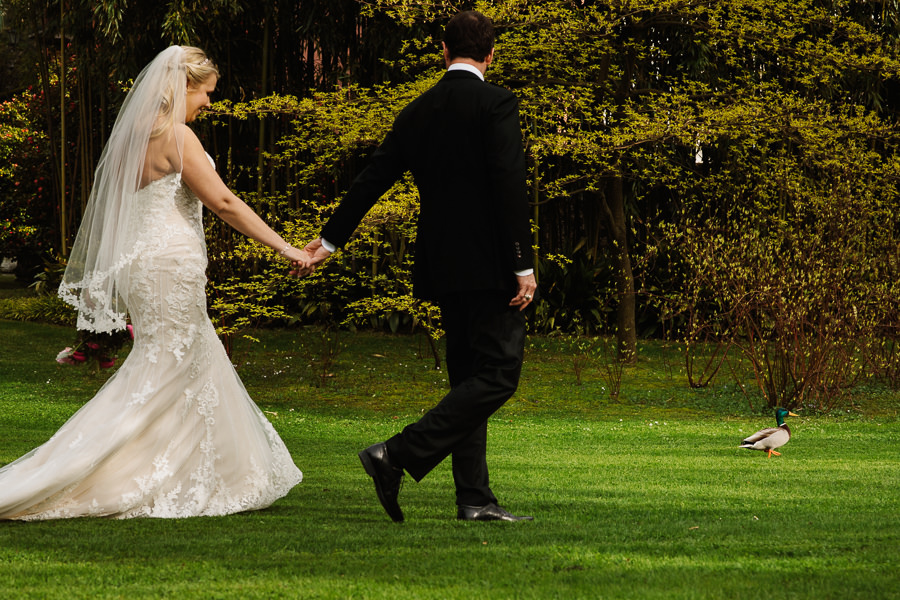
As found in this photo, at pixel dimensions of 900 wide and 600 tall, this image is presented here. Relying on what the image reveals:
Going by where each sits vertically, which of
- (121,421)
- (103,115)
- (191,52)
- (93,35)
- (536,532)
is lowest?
(536,532)

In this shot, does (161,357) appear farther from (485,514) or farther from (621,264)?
(621,264)

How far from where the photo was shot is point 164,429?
3.90 meters

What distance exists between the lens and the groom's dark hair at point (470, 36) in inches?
138

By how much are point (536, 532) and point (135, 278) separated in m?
1.87

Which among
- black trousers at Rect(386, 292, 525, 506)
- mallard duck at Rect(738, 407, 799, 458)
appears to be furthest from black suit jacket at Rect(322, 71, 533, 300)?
mallard duck at Rect(738, 407, 799, 458)

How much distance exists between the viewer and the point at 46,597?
2.53 m

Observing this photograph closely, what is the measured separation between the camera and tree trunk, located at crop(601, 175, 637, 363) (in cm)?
1123

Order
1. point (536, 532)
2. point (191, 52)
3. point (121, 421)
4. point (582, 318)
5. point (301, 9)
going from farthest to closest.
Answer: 1. point (582, 318)
2. point (301, 9)
3. point (191, 52)
4. point (121, 421)
5. point (536, 532)

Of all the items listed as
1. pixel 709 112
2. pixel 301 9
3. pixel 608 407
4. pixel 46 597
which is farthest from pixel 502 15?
pixel 46 597

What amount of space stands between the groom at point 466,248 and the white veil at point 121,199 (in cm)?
94

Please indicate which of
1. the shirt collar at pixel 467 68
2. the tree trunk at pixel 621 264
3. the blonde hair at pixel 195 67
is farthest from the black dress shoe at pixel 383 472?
the tree trunk at pixel 621 264

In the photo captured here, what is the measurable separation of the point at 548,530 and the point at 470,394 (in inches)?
20.5

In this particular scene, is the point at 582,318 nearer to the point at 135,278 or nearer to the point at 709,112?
the point at 709,112

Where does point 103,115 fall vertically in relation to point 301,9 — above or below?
below
